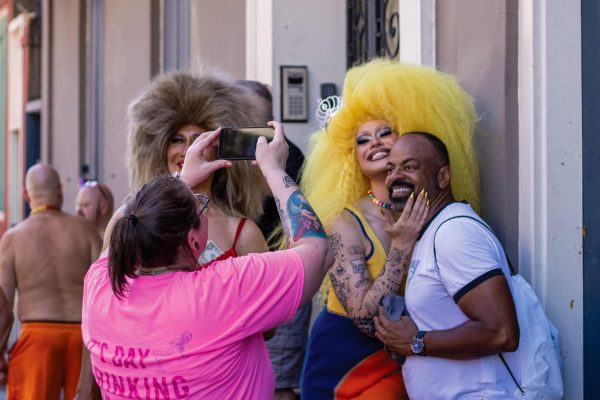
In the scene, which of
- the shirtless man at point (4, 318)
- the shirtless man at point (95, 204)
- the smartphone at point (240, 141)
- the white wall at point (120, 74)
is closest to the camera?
the smartphone at point (240, 141)

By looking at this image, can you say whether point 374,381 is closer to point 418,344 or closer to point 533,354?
point 418,344

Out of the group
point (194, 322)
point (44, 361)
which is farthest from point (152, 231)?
point (44, 361)

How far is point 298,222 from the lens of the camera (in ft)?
8.45

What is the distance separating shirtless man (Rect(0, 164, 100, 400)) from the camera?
554 centimetres

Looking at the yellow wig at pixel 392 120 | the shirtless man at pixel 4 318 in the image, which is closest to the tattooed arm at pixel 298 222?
the yellow wig at pixel 392 120

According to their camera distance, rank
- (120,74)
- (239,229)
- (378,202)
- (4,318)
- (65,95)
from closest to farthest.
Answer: (239,229) < (378,202) < (4,318) < (120,74) < (65,95)

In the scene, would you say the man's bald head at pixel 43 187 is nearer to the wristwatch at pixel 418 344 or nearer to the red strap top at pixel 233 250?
the red strap top at pixel 233 250

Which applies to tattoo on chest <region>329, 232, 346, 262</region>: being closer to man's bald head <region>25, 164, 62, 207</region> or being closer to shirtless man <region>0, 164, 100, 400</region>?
shirtless man <region>0, 164, 100, 400</region>

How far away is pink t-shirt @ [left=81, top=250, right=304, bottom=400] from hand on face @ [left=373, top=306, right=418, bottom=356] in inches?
25.1

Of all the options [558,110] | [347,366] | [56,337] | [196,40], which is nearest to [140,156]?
[347,366]

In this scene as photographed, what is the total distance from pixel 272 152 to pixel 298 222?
0.23 m

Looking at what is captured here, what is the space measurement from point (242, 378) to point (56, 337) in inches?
130

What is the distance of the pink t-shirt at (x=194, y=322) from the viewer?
2.47 m

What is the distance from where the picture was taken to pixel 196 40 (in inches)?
319
